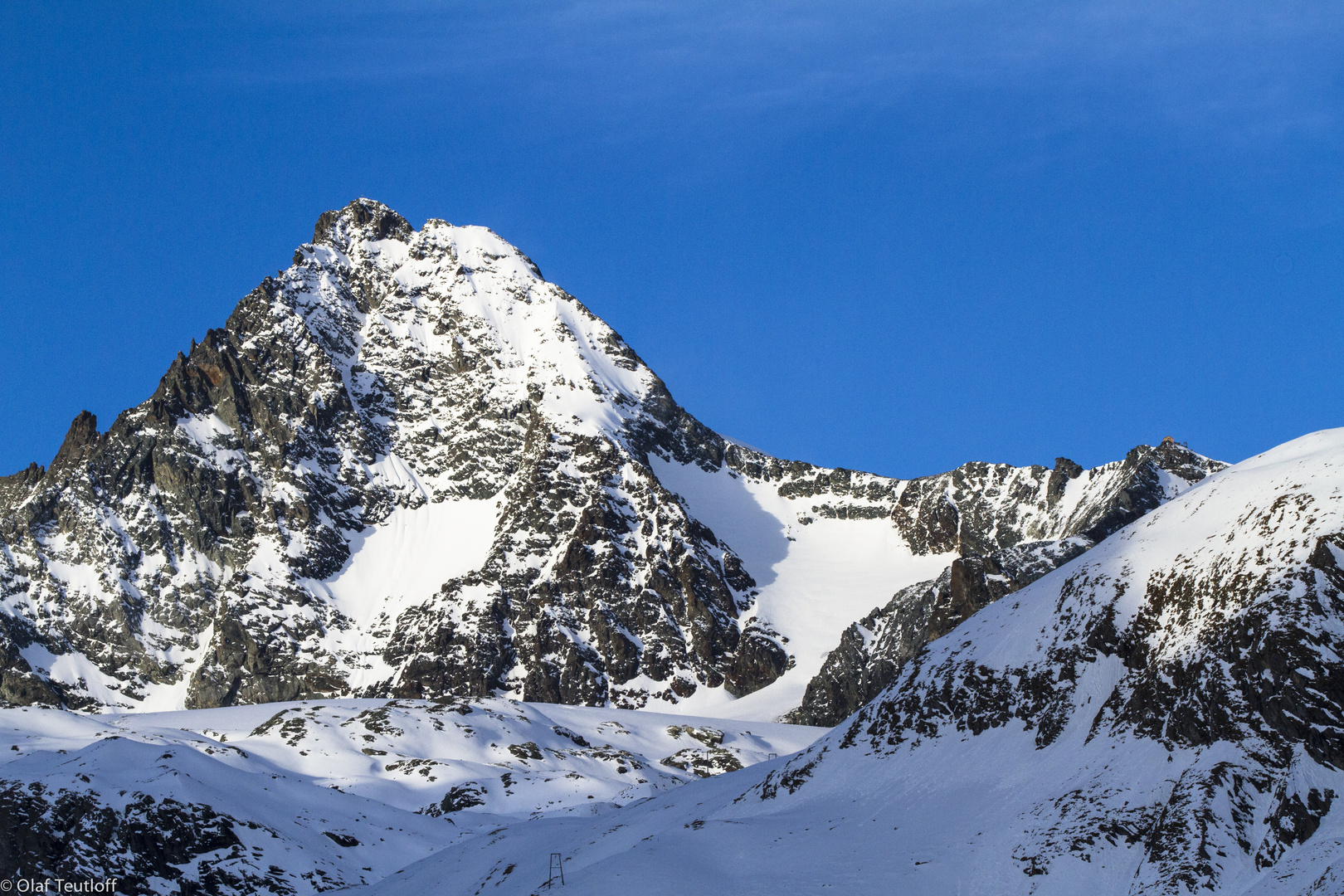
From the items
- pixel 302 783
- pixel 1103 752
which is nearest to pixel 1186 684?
pixel 1103 752

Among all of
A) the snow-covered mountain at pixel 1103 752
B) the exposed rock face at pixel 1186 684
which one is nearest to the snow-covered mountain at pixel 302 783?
the snow-covered mountain at pixel 1103 752

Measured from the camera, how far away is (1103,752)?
2298 inches

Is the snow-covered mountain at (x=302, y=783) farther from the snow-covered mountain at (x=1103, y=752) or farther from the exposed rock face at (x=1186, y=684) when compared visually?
the exposed rock face at (x=1186, y=684)

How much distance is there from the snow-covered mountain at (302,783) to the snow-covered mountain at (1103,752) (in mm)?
26873

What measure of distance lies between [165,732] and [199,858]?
84.2 meters

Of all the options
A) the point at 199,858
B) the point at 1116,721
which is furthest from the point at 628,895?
the point at 199,858

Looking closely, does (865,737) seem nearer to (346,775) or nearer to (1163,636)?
(1163,636)

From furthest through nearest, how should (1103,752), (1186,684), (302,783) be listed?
1. (302,783)
2. (1103,752)
3. (1186,684)

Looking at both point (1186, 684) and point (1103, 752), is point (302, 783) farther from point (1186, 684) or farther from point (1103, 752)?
point (1186, 684)

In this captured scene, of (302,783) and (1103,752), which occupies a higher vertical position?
(302,783)

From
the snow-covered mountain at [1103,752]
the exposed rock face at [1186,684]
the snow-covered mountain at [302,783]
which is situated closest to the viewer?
the exposed rock face at [1186,684]

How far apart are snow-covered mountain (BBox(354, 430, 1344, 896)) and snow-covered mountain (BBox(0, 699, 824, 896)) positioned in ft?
88.2

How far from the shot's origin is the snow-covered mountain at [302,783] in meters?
91.9

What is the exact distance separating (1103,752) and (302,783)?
264 ft
